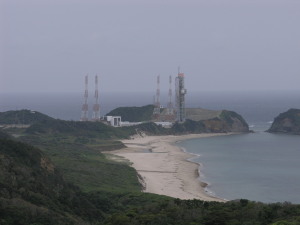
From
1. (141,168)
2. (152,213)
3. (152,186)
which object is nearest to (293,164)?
(141,168)

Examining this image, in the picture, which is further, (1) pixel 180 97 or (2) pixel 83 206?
(1) pixel 180 97

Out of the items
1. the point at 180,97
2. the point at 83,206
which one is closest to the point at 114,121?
the point at 180,97

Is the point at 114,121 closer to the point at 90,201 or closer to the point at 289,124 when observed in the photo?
the point at 289,124

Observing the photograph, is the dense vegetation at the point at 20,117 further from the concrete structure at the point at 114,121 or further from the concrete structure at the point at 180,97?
the concrete structure at the point at 180,97

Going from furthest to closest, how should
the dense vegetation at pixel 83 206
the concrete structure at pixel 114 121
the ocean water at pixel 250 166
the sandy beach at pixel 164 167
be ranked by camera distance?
1. the concrete structure at pixel 114 121
2. the sandy beach at pixel 164 167
3. the ocean water at pixel 250 166
4. the dense vegetation at pixel 83 206

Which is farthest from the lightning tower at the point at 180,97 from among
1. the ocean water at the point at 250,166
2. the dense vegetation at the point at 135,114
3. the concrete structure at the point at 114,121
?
the ocean water at the point at 250,166

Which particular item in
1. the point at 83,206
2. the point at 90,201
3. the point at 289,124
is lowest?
the point at 90,201

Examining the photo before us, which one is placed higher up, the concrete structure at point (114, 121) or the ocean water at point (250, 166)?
the concrete structure at point (114, 121)
